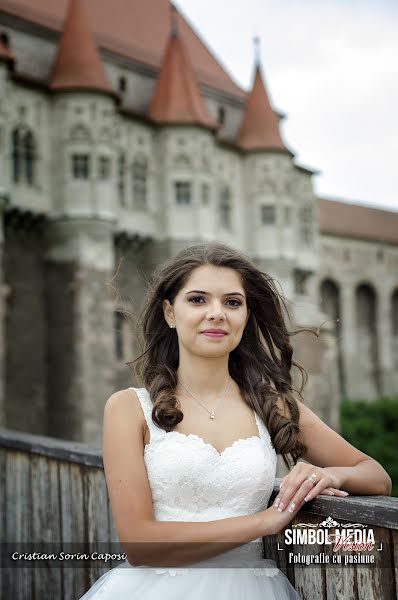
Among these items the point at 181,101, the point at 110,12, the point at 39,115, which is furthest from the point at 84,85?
the point at 110,12

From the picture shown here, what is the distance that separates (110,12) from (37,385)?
1448 cm

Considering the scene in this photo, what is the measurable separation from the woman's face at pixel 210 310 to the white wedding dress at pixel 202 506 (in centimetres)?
29

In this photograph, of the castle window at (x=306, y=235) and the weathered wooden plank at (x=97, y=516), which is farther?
the castle window at (x=306, y=235)

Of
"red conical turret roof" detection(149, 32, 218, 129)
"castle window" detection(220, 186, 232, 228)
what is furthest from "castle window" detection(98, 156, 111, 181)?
"castle window" detection(220, 186, 232, 228)

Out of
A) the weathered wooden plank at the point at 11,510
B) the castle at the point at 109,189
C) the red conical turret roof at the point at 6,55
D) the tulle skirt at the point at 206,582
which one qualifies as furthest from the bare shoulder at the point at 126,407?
the red conical turret roof at the point at 6,55

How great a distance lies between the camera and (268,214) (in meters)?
26.5

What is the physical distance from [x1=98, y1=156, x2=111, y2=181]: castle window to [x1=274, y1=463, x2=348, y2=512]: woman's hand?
778 inches

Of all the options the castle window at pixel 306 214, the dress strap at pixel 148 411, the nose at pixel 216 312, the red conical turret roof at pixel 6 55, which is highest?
the red conical turret roof at pixel 6 55

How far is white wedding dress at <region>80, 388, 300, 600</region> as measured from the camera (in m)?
2.22

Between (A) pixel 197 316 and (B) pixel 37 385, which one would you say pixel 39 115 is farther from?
(A) pixel 197 316

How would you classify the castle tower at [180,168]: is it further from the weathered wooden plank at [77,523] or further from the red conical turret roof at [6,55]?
the weathered wooden plank at [77,523]

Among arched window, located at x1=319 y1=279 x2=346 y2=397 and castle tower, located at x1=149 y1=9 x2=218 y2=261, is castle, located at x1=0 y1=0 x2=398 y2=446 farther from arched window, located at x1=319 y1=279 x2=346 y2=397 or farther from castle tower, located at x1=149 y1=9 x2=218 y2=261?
arched window, located at x1=319 y1=279 x2=346 y2=397

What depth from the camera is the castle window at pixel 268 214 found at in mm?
26469

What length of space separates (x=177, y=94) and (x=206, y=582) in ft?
76.4
